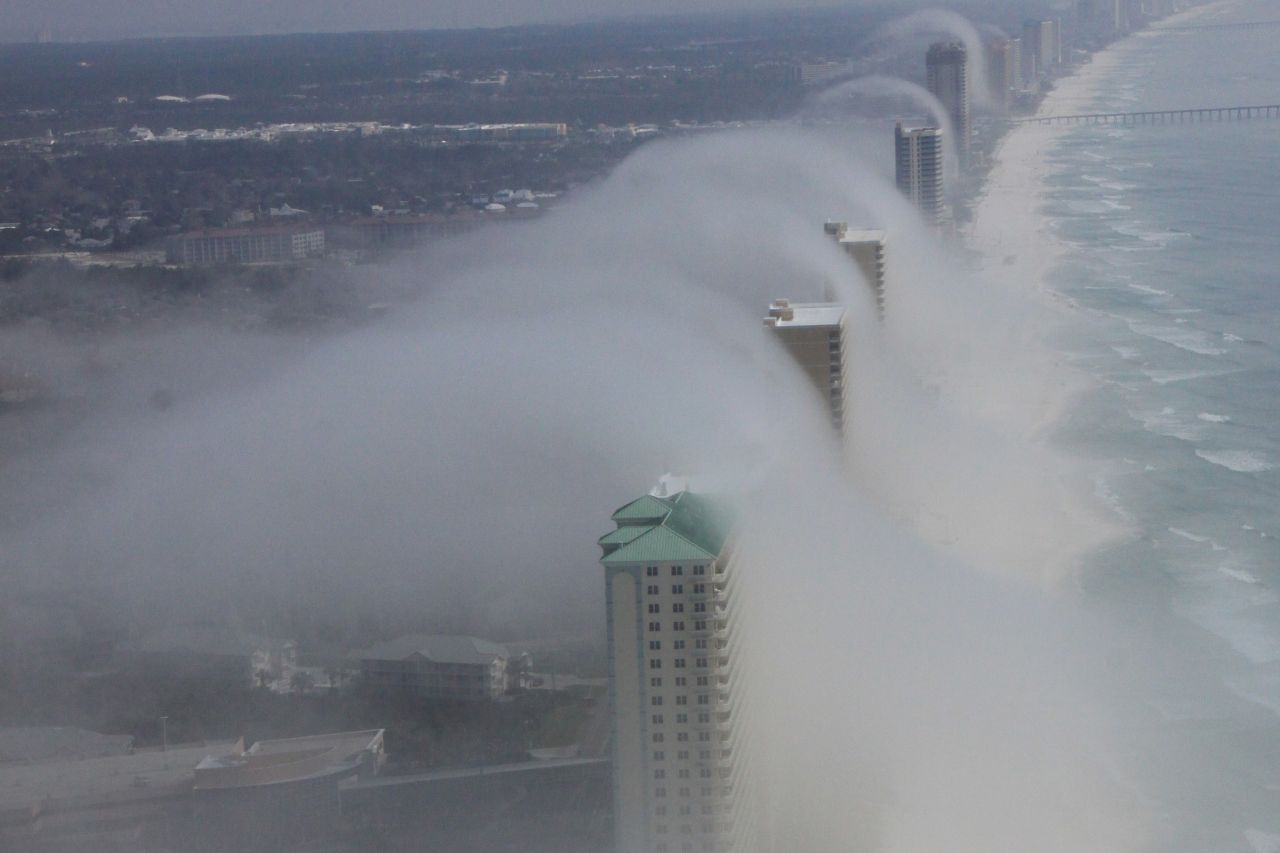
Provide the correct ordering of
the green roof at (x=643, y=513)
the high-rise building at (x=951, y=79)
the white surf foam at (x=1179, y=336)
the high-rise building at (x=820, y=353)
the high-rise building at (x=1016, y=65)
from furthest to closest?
the high-rise building at (x=1016, y=65)
the high-rise building at (x=951, y=79)
the white surf foam at (x=1179, y=336)
the high-rise building at (x=820, y=353)
the green roof at (x=643, y=513)

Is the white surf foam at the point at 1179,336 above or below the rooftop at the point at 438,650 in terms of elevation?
below

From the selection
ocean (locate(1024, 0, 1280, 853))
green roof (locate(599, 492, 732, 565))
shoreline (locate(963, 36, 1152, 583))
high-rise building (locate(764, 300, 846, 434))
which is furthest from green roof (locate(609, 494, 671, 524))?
shoreline (locate(963, 36, 1152, 583))

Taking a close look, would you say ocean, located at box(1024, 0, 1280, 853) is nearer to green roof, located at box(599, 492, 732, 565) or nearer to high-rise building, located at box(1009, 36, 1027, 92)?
green roof, located at box(599, 492, 732, 565)

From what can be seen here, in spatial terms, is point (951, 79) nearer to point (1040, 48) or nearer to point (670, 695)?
point (1040, 48)

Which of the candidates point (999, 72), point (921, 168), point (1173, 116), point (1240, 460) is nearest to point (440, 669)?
point (1240, 460)

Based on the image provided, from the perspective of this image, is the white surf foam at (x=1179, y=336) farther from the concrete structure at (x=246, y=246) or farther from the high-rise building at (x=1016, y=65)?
the high-rise building at (x=1016, y=65)

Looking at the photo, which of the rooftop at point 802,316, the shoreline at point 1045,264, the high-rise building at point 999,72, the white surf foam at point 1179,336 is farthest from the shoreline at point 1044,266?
the rooftop at point 802,316
